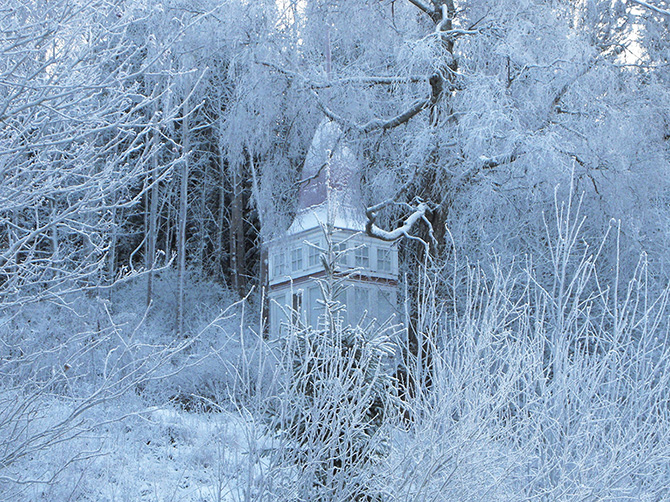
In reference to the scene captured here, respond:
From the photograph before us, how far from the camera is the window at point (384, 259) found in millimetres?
16594

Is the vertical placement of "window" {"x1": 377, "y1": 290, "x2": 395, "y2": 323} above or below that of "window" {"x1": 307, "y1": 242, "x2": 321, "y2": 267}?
below

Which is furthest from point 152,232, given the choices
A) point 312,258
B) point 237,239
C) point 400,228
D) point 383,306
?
point 400,228

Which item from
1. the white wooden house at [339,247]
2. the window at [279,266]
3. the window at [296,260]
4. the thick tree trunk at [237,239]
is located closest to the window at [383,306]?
the white wooden house at [339,247]

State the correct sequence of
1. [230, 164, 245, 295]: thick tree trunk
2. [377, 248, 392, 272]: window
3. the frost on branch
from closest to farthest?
the frost on branch
[377, 248, 392, 272]: window
[230, 164, 245, 295]: thick tree trunk

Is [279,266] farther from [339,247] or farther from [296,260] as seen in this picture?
[339,247]

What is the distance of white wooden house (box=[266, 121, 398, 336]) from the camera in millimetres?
12016

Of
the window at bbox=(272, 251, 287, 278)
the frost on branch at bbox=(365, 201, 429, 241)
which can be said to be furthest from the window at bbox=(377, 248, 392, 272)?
the frost on branch at bbox=(365, 201, 429, 241)

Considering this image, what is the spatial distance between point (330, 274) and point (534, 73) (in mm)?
6162

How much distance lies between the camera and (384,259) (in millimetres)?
16688

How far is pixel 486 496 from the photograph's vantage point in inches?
200

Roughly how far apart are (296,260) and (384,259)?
2.64 meters

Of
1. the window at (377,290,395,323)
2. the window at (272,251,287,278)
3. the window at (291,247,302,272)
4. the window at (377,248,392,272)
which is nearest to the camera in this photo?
the window at (377,290,395,323)

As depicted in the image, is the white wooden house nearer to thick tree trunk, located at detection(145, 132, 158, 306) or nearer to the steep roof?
the steep roof

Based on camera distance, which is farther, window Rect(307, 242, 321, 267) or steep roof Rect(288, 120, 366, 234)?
window Rect(307, 242, 321, 267)
